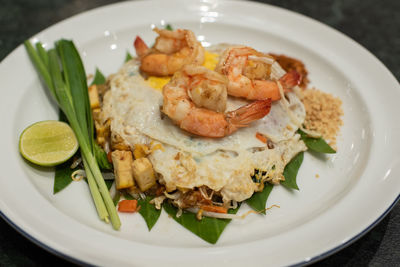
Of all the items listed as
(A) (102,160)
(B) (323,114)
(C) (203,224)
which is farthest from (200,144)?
(B) (323,114)

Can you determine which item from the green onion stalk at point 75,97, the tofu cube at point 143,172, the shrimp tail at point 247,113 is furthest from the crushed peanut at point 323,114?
the green onion stalk at point 75,97

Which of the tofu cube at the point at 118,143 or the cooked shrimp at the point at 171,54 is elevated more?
the cooked shrimp at the point at 171,54

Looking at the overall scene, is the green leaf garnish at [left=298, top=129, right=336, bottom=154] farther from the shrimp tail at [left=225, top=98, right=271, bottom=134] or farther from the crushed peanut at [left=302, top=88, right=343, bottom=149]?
the shrimp tail at [left=225, top=98, right=271, bottom=134]

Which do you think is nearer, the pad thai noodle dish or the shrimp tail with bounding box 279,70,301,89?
the pad thai noodle dish

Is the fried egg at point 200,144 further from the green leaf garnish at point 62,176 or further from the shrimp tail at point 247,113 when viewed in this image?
the green leaf garnish at point 62,176

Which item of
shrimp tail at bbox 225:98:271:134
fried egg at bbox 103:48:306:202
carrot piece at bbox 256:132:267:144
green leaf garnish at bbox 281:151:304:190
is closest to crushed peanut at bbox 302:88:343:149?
fried egg at bbox 103:48:306:202
